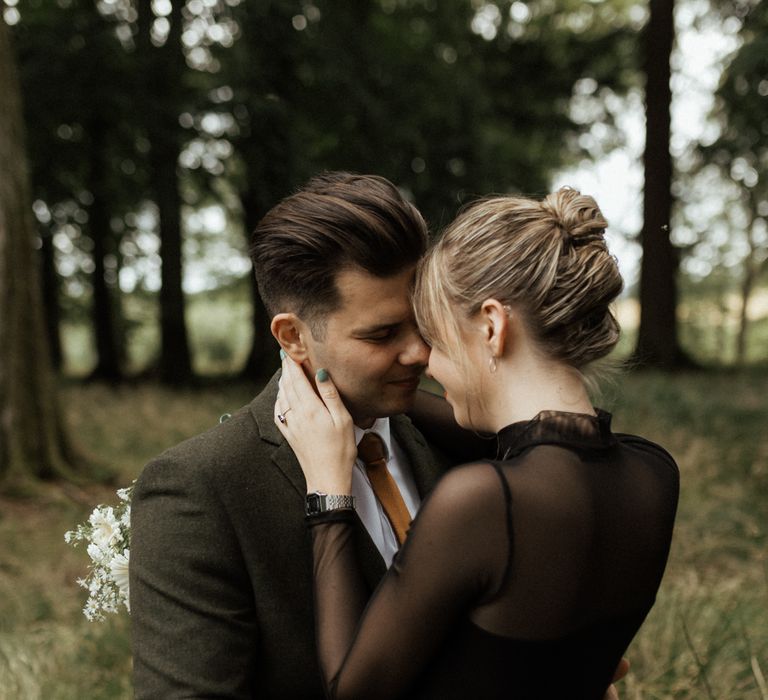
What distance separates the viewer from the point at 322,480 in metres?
2.30

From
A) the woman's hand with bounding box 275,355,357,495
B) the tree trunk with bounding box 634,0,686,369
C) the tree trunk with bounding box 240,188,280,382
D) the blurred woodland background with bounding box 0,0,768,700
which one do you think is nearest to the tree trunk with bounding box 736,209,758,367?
the blurred woodland background with bounding box 0,0,768,700

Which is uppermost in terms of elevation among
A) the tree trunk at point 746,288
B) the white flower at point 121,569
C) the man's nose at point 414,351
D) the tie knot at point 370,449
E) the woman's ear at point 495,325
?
the woman's ear at point 495,325

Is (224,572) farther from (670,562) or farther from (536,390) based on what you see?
(670,562)

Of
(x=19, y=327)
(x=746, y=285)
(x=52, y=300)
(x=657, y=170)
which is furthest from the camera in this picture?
(x=746, y=285)

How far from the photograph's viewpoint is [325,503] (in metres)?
2.25

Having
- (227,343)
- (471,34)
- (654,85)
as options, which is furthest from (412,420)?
(227,343)

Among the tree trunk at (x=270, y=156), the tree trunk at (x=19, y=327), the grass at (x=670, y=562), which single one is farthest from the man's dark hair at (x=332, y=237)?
the tree trunk at (x=270, y=156)

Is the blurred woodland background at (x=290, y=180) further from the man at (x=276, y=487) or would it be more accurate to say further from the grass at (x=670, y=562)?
the man at (x=276, y=487)

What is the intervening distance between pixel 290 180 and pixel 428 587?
12.7 meters

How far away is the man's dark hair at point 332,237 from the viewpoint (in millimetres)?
2639

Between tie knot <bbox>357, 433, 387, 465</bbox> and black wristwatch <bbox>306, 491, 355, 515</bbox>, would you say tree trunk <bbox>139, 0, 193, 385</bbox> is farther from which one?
black wristwatch <bbox>306, 491, 355, 515</bbox>

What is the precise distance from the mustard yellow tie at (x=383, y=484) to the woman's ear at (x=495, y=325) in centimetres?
82

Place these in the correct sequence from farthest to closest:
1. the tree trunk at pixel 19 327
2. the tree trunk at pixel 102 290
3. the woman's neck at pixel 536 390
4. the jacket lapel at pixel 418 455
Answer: the tree trunk at pixel 102 290, the tree trunk at pixel 19 327, the jacket lapel at pixel 418 455, the woman's neck at pixel 536 390

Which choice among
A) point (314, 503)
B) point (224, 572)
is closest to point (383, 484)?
point (314, 503)
